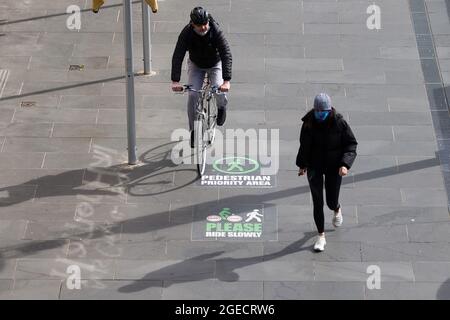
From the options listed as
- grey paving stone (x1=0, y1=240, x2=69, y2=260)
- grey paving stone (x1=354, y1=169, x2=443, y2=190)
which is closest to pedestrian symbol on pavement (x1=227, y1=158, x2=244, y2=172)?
grey paving stone (x1=354, y1=169, x2=443, y2=190)

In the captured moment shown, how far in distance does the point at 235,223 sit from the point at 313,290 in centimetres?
148

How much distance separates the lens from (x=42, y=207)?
504 inches

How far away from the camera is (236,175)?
→ 1336cm

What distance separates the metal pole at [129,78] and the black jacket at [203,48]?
52 centimetres

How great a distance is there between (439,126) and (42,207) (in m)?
5.17

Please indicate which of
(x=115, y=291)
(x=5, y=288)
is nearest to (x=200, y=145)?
(x=115, y=291)

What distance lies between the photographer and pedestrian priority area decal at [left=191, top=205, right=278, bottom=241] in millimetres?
12297

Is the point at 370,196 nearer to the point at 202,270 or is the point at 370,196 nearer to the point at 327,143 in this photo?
the point at 327,143

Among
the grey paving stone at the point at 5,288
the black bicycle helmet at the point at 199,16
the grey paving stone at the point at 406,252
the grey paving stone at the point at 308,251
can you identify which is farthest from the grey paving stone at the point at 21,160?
the grey paving stone at the point at 406,252

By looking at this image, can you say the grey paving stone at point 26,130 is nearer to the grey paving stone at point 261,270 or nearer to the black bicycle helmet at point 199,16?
the black bicycle helmet at point 199,16

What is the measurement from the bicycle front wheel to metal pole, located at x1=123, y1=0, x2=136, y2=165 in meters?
0.76
